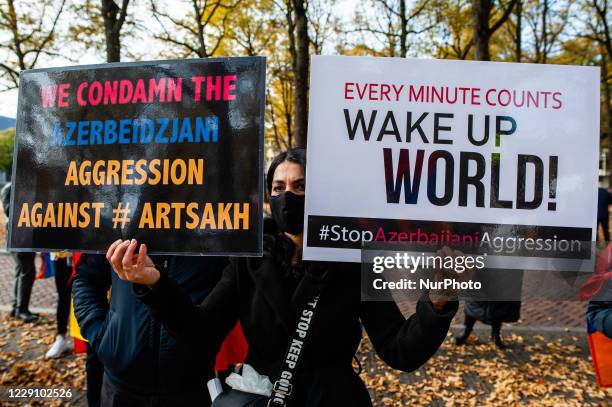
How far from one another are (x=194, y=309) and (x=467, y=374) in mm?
4016

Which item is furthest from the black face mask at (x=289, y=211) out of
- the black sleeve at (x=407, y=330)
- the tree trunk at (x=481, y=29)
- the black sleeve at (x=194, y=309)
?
the tree trunk at (x=481, y=29)

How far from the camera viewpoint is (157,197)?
5.62ft

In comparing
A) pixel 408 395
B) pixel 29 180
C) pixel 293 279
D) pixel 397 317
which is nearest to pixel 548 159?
pixel 397 317

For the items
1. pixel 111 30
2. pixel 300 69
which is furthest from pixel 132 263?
pixel 300 69

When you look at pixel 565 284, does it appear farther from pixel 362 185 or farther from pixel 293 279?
pixel 293 279

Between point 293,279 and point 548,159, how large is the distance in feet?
3.57

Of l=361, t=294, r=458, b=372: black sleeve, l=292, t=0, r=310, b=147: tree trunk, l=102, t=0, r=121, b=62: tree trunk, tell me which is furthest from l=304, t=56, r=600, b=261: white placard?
l=292, t=0, r=310, b=147: tree trunk

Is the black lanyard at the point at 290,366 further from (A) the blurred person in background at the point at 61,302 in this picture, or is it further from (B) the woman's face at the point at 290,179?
(A) the blurred person in background at the point at 61,302

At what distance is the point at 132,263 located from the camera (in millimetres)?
1627

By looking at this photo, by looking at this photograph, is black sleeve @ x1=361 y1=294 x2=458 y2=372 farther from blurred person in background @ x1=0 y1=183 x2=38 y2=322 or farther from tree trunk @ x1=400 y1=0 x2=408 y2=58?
tree trunk @ x1=400 y1=0 x2=408 y2=58

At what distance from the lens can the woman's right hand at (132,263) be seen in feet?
5.29

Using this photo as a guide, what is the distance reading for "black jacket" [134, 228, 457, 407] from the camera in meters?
1.67

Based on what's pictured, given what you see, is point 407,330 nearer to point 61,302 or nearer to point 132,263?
point 132,263

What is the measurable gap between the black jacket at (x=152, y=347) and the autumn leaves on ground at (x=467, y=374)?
96.8 inches
